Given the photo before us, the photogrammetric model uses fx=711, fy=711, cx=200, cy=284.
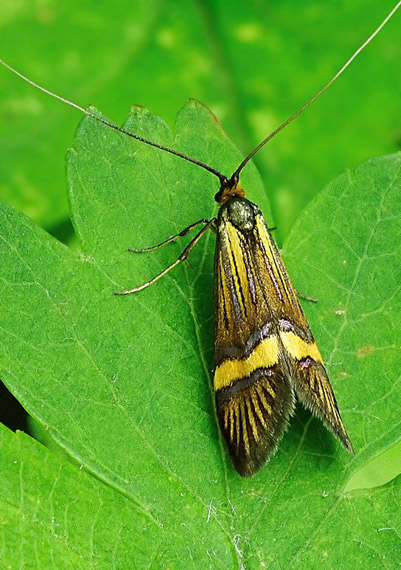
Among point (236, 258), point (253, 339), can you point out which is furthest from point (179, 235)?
point (253, 339)

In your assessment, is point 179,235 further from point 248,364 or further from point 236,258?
point 248,364

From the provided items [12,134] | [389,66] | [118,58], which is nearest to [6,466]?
[12,134]

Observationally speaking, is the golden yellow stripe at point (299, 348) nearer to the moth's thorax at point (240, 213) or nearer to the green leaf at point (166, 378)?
the green leaf at point (166, 378)

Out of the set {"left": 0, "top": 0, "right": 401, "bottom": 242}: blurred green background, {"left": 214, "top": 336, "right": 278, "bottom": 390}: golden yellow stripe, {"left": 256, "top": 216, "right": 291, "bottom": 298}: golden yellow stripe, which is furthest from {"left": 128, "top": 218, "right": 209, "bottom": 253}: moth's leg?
{"left": 0, "top": 0, "right": 401, "bottom": 242}: blurred green background

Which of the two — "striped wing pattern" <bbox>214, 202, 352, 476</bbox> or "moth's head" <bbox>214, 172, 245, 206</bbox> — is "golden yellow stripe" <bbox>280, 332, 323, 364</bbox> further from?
"moth's head" <bbox>214, 172, 245, 206</bbox>

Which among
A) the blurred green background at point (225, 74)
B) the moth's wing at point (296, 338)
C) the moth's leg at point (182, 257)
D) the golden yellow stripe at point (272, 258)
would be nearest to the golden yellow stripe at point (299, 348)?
the moth's wing at point (296, 338)
